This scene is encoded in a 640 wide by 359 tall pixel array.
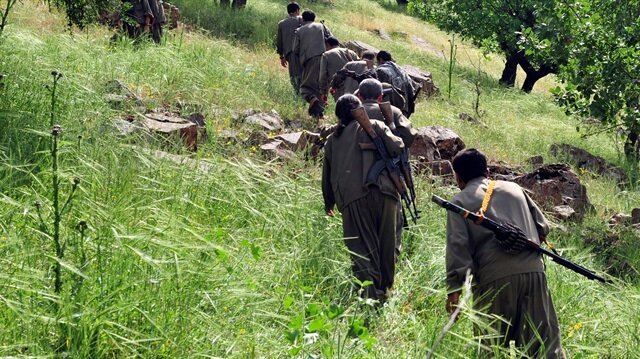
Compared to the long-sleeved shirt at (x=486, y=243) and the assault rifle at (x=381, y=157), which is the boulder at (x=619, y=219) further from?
the long-sleeved shirt at (x=486, y=243)

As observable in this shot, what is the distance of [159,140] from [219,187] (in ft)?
5.18

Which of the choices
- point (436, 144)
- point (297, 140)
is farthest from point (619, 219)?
point (297, 140)

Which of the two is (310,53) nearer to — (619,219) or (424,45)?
(619,219)

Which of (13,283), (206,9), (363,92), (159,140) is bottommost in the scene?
(206,9)

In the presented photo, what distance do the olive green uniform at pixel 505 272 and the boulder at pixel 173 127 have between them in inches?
162

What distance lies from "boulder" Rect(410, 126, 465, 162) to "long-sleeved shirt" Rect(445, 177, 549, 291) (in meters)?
5.16

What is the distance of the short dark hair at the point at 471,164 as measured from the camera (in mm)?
5176

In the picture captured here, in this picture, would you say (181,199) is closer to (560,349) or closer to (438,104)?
(560,349)

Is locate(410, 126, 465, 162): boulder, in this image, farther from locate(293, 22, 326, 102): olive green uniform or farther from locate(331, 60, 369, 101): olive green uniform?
locate(293, 22, 326, 102): olive green uniform

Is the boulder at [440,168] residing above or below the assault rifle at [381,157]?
below

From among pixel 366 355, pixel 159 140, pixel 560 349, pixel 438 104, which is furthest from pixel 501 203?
pixel 438 104

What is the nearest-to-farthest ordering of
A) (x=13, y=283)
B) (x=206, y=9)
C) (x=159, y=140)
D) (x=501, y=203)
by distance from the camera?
(x=13, y=283) → (x=501, y=203) → (x=159, y=140) → (x=206, y=9)

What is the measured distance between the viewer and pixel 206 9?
18.7 metres

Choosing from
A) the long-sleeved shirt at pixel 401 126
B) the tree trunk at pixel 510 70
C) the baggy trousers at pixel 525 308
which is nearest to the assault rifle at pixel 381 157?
the long-sleeved shirt at pixel 401 126
